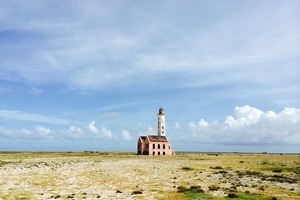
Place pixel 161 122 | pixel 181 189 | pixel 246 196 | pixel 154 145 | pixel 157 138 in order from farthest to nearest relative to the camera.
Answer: pixel 161 122 < pixel 157 138 < pixel 154 145 < pixel 181 189 < pixel 246 196

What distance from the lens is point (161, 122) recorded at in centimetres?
13138

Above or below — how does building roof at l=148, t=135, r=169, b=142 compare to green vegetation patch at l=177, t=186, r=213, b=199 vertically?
above

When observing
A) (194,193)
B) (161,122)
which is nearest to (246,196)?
(194,193)

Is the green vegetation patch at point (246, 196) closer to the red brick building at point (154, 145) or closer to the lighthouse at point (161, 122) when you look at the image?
the red brick building at point (154, 145)

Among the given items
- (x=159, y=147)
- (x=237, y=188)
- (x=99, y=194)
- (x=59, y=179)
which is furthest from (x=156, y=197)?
(x=159, y=147)

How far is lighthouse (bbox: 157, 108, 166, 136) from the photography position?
13012 centimetres

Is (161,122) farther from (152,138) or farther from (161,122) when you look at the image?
(152,138)

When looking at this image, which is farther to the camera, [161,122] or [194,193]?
[161,122]

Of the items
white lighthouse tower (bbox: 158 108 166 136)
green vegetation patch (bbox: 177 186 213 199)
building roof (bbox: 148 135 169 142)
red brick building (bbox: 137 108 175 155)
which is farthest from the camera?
white lighthouse tower (bbox: 158 108 166 136)

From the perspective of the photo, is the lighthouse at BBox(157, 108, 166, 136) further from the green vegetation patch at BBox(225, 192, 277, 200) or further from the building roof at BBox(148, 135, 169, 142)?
the green vegetation patch at BBox(225, 192, 277, 200)

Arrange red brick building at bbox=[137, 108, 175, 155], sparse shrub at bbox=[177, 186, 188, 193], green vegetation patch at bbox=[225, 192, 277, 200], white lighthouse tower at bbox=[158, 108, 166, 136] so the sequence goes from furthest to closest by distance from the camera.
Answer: white lighthouse tower at bbox=[158, 108, 166, 136] < red brick building at bbox=[137, 108, 175, 155] < sparse shrub at bbox=[177, 186, 188, 193] < green vegetation patch at bbox=[225, 192, 277, 200]

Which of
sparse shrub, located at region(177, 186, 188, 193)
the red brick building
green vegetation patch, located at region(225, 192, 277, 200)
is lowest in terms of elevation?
green vegetation patch, located at region(225, 192, 277, 200)

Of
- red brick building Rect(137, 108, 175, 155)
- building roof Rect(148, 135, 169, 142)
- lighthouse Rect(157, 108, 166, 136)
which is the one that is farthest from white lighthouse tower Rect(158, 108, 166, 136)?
building roof Rect(148, 135, 169, 142)

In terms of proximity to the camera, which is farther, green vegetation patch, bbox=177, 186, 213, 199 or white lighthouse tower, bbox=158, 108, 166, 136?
white lighthouse tower, bbox=158, 108, 166, 136
